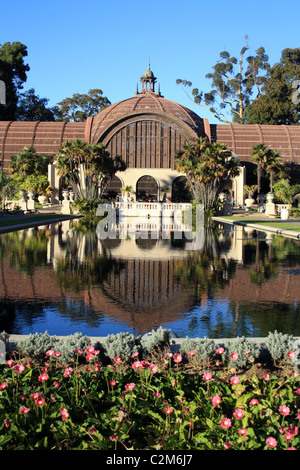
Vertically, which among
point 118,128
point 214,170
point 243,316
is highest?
point 118,128

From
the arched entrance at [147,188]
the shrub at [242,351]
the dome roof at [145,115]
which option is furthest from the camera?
the arched entrance at [147,188]

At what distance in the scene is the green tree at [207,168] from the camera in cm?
4375

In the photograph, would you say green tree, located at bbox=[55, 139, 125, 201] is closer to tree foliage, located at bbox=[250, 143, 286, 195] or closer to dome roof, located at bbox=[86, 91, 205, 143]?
dome roof, located at bbox=[86, 91, 205, 143]

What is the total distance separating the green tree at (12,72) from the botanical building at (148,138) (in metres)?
12.5

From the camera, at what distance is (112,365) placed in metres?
6.12

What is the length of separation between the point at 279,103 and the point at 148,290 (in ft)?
260

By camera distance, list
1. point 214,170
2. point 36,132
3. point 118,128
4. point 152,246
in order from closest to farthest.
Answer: point 152,246
point 214,170
point 118,128
point 36,132

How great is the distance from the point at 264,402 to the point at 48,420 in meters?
1.94

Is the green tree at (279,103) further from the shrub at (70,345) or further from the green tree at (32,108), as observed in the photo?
the shrub at (70,345)

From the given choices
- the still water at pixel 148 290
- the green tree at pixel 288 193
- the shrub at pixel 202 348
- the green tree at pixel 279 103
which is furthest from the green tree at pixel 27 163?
the shrub at pixel 202 348

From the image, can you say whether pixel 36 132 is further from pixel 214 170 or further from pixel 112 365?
pixel 112 365

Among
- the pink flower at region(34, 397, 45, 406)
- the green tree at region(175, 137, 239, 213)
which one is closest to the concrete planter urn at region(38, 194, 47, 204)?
the green tree at region(175, 137, 239, 213)

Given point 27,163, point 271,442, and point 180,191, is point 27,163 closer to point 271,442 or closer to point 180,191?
point 180,191
